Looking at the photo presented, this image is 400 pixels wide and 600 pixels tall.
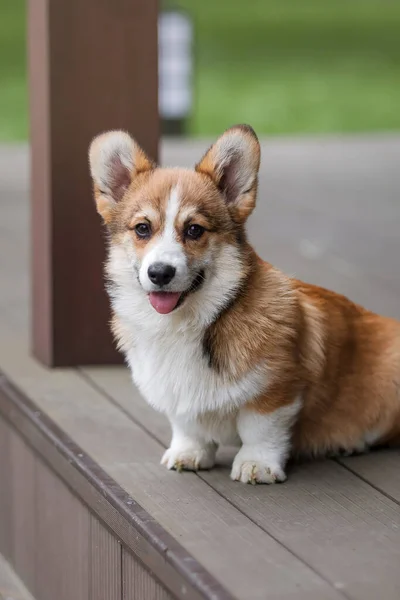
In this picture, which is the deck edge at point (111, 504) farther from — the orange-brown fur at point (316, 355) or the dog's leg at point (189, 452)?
the orange-brown fur at point (316, 355)

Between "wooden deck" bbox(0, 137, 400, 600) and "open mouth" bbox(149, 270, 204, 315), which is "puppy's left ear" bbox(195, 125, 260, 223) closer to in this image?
"open mouth" bbox(149, 270, 204, 315)

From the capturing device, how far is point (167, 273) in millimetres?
2414

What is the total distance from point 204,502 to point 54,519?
27.0 inches

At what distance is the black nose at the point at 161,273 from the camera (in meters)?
2.41

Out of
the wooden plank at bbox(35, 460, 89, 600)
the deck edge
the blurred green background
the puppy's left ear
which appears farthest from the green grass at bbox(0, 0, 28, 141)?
the puppy's left ear

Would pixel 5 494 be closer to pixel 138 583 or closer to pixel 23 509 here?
pixel 23 509

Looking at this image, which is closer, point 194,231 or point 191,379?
point 194,231

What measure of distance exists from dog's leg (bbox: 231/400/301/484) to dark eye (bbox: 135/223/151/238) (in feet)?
1.47

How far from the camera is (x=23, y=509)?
3.48 m

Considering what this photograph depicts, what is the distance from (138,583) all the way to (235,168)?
91cm

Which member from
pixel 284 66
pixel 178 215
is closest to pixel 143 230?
pixel 178 215

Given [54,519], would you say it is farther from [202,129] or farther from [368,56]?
[368,56]

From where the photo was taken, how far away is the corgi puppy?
2506 mm

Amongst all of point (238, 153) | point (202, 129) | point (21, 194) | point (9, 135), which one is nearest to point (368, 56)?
point (202, 129)
